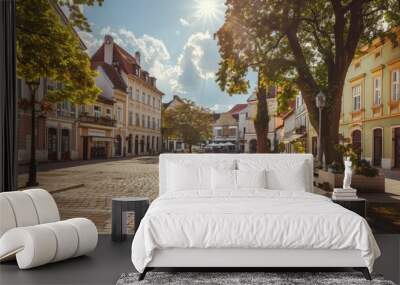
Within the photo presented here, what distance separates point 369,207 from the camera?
5.38 metres

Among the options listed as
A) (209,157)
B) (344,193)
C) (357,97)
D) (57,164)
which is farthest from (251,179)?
(57,164)

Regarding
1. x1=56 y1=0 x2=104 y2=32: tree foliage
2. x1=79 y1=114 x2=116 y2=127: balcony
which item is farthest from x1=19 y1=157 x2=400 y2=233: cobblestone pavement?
x1=56 y1=0 x2=104 y2=32: tree foliage

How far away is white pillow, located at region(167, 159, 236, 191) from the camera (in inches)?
185

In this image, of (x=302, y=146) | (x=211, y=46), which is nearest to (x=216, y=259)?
(x=302, y=146)

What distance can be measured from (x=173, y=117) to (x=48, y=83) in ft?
5.22

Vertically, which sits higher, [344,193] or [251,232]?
[344,193]

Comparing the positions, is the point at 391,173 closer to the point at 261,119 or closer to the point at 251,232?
the point at 261,119

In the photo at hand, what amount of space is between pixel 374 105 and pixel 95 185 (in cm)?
349

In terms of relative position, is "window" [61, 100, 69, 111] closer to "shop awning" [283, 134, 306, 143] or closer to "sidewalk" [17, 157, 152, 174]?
"sidewalk" [17, 157, 152, 174]

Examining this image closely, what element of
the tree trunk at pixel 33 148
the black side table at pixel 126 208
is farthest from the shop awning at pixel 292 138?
the tree trunk at pixel 33 148

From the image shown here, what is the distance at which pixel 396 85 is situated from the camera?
5.33 meters

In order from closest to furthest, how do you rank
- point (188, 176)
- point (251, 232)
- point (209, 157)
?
point (251, 232), point (188, 176), point (209, 157)

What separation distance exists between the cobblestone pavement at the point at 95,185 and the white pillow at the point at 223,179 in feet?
3.91

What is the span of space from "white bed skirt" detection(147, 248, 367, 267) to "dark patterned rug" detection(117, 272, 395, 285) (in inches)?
4.1
